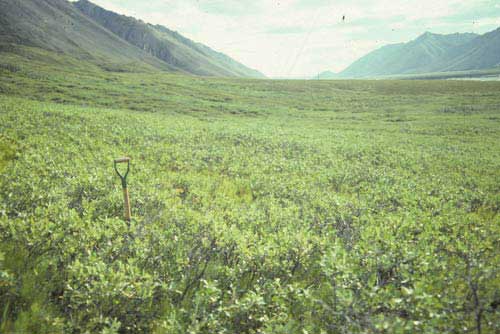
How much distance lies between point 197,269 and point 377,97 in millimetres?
87412

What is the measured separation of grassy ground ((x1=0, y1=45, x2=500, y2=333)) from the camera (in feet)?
13.1

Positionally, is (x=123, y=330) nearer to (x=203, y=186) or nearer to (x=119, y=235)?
(x=119, y=235)

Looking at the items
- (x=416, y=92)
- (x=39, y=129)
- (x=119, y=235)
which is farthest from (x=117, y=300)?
(x=416, y=92)

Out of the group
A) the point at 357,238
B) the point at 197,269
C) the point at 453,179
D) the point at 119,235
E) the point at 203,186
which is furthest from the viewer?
the point at 453,179

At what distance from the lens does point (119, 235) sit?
5.68 meters

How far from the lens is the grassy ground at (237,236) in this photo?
3.99m

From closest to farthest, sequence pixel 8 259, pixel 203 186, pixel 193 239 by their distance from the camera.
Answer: pixel 8 259
pixel 193 239
pixel 203 186

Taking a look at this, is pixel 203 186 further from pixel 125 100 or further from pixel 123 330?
pixel 125 100

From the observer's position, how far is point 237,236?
19.7 feet

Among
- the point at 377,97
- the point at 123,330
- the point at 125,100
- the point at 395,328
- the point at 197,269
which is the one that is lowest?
the point at 123,330

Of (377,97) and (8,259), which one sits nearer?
(8,259)

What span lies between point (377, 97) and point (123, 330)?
3500 inches

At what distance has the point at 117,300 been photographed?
4.05m

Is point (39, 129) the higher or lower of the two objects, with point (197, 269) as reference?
higher
